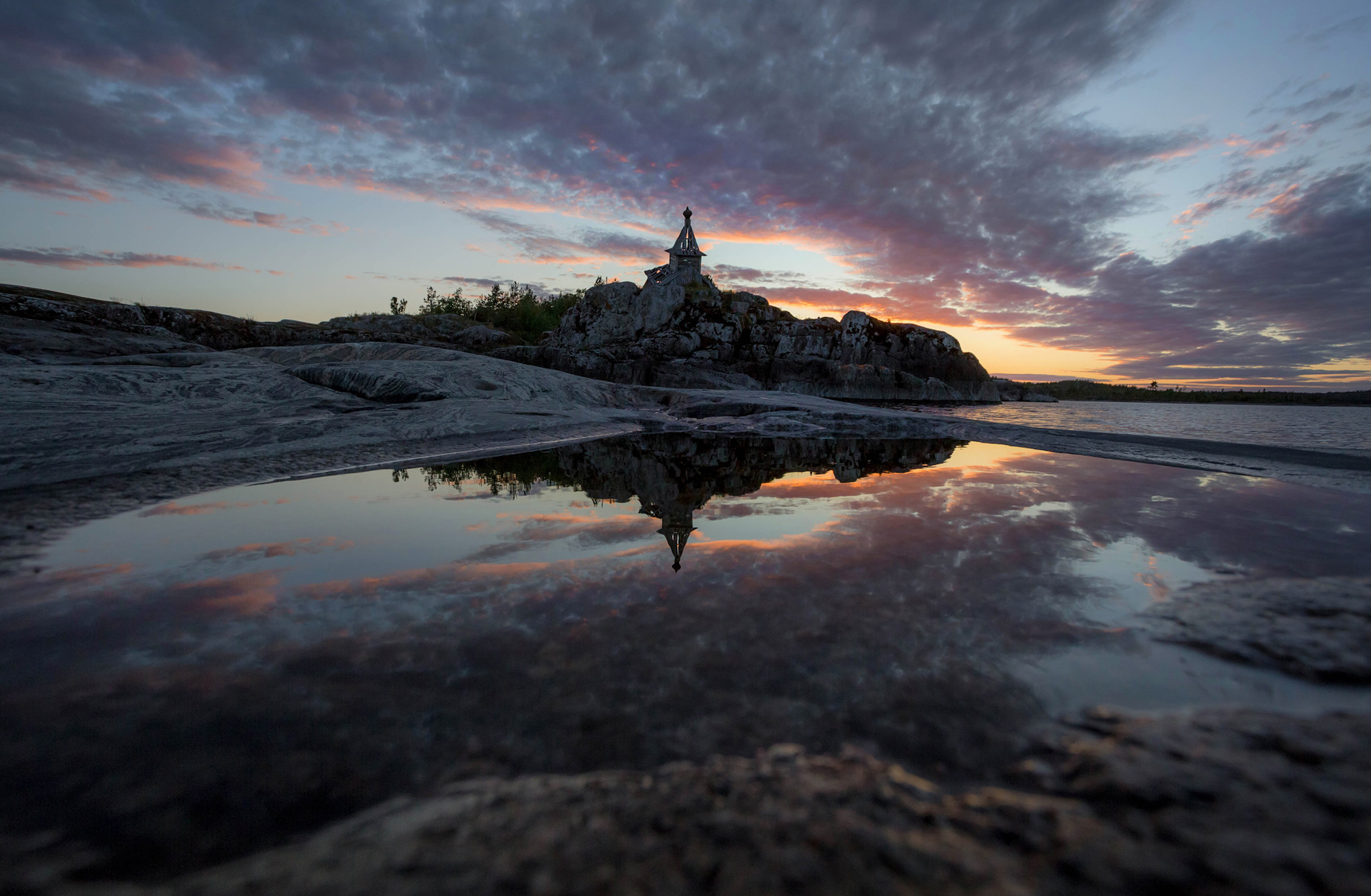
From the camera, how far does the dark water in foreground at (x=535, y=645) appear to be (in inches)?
54.0

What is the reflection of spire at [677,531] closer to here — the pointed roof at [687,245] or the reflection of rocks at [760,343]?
the reflection of rocks at [760,343]

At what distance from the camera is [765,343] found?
41031 millimetres

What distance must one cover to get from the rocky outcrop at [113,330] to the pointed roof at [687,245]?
31.7 metres

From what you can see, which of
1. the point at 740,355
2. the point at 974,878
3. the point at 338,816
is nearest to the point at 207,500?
the point at 338,816

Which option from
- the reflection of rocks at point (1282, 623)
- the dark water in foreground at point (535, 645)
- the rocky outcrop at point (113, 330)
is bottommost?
the dark water in foreground at point (535, 645)

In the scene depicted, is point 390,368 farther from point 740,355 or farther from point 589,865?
point 740,355

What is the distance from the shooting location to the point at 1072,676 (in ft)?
6.11

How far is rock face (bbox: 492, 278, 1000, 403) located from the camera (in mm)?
39188

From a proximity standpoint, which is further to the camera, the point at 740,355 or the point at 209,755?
the point at 740,355

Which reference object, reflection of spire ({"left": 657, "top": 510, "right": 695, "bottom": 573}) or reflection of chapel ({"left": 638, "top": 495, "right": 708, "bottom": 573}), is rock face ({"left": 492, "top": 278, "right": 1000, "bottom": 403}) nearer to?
reflection of chapel ({"left": 638, "top": 495, "right": 708, "bottom": 573})

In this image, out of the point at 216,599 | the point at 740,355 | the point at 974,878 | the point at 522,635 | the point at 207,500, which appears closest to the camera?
the point at 974,878

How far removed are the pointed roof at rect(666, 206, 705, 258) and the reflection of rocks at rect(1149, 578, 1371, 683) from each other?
50126mm

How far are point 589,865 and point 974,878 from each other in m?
0.77

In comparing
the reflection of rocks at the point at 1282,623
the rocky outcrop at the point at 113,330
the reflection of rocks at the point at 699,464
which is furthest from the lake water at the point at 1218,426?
the rocky outcrop at the point at 113,330
